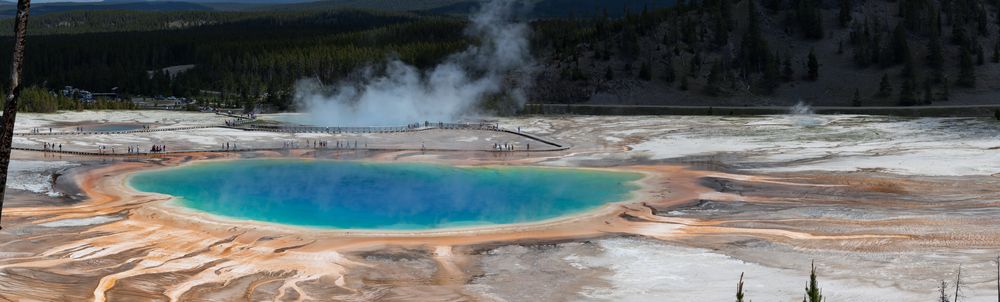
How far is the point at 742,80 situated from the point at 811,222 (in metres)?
55.4

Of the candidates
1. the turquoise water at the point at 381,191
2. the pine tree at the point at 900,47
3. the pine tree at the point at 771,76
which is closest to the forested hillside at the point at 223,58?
the pine tree at the point at 771,76

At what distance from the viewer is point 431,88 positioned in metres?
77.1

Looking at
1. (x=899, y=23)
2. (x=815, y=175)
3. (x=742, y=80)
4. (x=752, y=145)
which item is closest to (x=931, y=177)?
(x=815, y=175)

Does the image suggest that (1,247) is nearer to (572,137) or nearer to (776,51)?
(572,137)

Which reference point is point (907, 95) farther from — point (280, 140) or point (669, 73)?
point (280, 140)

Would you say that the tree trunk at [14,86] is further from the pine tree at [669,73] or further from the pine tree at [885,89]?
the pine tree at [669,73]

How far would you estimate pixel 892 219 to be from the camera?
26.8 metres

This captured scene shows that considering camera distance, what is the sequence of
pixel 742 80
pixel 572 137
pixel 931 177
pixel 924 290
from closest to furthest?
pixel 924 290, pixel 931 177, pixel 572 137, pixel 742 80

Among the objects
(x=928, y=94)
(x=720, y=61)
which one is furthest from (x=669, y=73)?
(x=928, y=94)

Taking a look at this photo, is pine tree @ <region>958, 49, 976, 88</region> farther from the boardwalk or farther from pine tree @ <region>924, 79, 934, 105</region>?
the boardwalk

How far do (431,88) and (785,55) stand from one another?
28346 millimetres

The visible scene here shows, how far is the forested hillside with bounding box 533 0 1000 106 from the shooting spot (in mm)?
76312

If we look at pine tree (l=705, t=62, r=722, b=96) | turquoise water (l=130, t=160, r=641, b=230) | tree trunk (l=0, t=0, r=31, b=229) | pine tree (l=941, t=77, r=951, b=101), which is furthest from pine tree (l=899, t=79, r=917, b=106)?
tree trunk (l=0, t=0, r=31, b=229)

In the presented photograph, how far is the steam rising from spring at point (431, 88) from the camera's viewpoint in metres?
67.2
